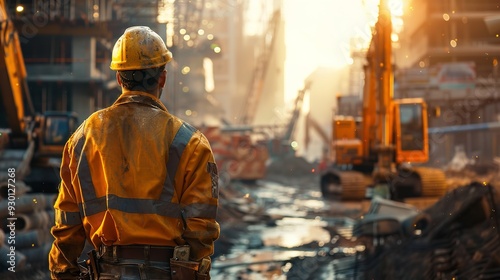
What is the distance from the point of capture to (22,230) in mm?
9219

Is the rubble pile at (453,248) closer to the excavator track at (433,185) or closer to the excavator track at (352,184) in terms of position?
the excavator track at (433,185)

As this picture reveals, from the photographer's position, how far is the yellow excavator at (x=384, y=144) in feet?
57.3

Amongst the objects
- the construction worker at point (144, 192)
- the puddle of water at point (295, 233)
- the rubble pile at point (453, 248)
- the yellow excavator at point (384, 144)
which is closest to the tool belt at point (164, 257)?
the construction worker at point (144, 192)

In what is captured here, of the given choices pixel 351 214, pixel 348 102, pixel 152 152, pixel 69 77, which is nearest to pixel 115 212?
pixel 152 152

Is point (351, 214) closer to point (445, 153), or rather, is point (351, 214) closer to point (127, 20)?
point (127, 20)

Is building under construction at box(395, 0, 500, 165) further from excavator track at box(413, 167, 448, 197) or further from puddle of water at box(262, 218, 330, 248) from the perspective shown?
Answer: puddle of water at box(262, 218, 330, 248)

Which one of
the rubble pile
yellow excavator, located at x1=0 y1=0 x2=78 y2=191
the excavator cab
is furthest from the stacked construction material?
the excavator cab

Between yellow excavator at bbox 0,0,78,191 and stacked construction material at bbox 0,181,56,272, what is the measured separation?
89.8 inches

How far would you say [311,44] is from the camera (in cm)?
4653

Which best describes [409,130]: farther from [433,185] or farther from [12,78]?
[12,78]

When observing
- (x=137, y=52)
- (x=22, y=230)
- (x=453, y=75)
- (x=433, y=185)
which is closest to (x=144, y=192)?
(x=137, y=52)

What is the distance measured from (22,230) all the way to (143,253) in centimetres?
667

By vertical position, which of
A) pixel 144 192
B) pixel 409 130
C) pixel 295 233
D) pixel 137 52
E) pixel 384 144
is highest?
pixel 137 52

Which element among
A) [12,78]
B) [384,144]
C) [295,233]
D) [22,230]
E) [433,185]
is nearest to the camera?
[22,230]
